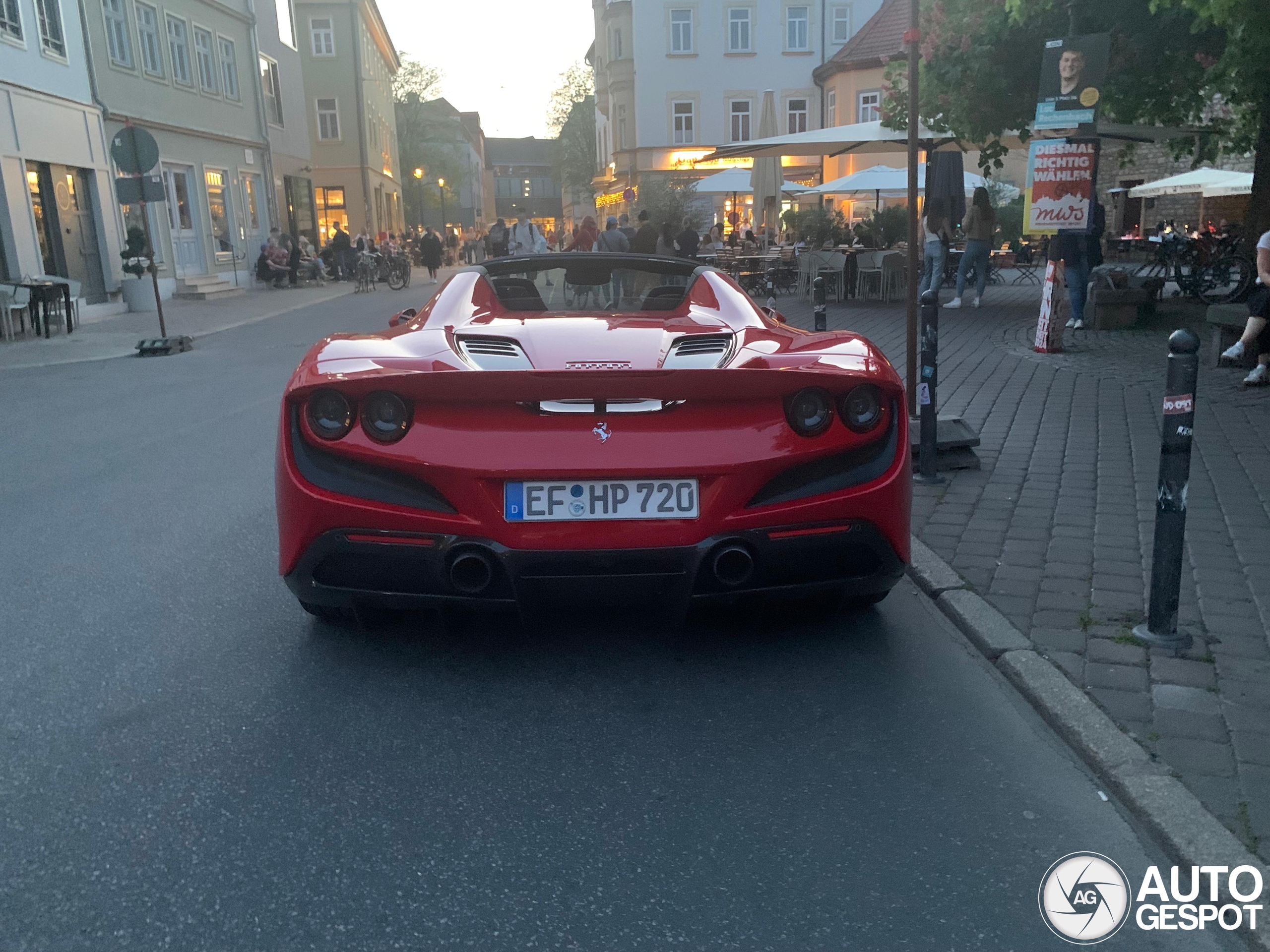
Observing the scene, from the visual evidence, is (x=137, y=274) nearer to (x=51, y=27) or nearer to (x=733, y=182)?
(x=51, y=27)

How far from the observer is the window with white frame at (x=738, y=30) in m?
51.8

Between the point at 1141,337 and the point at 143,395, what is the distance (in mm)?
10505

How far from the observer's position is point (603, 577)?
3.25m

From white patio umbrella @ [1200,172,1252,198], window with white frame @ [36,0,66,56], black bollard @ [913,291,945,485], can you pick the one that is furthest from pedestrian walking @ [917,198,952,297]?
white patio umbrella @ [1200,172,1252,198]

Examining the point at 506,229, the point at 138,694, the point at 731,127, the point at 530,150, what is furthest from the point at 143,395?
the point at 530,150

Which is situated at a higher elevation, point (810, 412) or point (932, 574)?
point (810, 412)

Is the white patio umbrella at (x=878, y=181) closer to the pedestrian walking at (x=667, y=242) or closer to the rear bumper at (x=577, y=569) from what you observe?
the pedestrian walking at (x=667, y=242)

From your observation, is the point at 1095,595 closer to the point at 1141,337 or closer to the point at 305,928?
the point at 305,928

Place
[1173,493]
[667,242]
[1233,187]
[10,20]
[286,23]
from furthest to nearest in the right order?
[286,23] < [1233,187] < [667,242] < [10,20] < [1173,493]

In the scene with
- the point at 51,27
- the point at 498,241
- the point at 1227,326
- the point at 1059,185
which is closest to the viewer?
the point at 1227,326

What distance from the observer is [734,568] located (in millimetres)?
3336

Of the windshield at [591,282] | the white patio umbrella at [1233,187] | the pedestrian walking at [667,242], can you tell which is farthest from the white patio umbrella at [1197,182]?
the windshield at [591,282]

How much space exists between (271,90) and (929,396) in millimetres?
35478

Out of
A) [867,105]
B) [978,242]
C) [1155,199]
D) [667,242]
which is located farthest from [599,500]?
[867,105]
